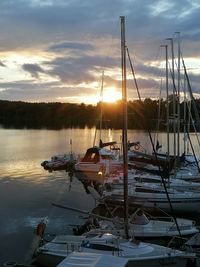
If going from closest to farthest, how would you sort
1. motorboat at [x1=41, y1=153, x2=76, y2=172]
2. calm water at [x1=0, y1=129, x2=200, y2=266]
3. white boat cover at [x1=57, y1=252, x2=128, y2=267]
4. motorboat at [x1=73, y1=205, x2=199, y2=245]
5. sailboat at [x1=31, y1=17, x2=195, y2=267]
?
white boat cover at [x1=57, y1=252, x2=128, y2=267] < sailboat at [x1=31, y1=17, x2=195, y2=267] < motorboat at [x1=73, y1=205, x2=199, y2=245] < calm water at [x1=0, y1=129, x2=200, y2=266] < motorboat at [x1=41, y1=153, x2=76, y2=172]

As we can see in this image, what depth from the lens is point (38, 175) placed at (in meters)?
55.2

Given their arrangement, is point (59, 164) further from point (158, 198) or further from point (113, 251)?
point (113, 251)

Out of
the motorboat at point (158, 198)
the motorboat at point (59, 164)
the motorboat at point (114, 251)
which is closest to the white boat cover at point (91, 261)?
the motorboat at point (114, 251)

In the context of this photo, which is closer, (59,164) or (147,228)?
(147,228)

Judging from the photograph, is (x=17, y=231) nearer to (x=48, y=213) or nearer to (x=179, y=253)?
(x=48, y=213)

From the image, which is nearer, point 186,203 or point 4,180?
point 186,203

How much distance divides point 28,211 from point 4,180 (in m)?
16.4

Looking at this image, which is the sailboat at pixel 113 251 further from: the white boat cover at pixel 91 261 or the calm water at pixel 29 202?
the calm water at pixel 29 202

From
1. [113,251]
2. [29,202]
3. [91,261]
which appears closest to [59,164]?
[29,202]

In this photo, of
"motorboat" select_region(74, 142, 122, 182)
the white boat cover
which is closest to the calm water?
"motorboat" select_region(74, 142, 122, 182)

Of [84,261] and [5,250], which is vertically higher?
[84,261]

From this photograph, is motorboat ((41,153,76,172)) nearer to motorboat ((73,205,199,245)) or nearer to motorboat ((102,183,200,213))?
motorboat ((102,183,200,213))

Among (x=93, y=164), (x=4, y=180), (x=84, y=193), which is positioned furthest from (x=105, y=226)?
(x=93, y=164)

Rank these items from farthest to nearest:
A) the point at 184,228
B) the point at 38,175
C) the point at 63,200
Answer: the point at 38,175 → the point at 63,200 → the point at 184,228
